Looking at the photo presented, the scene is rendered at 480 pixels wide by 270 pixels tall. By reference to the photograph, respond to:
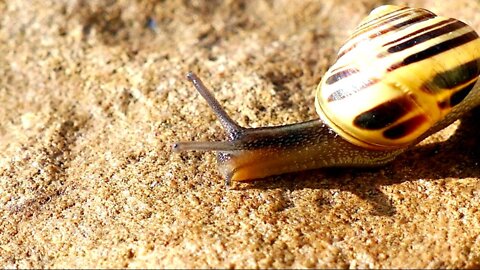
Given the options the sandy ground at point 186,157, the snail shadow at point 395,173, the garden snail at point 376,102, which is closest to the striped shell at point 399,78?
the garden snail at point 376,102

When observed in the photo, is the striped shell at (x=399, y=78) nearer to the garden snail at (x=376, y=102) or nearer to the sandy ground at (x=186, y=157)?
the garden snail at (x=376, y=102)

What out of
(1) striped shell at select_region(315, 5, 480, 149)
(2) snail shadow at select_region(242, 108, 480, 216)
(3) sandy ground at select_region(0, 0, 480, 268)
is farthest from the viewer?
(2) snail shadow at select_region(242, 108, 480, 216)

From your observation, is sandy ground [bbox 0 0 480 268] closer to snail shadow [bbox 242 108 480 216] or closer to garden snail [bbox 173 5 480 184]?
snail shadow [bbox 242 108 480 216]

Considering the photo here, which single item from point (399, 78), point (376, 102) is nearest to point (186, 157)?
point (376, 102)

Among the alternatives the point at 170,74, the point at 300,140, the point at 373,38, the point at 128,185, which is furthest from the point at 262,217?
the point at 170,74

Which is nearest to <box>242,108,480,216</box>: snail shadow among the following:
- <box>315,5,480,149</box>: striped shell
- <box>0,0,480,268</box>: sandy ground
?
<box>0,0,480,268</box>: sandy ground

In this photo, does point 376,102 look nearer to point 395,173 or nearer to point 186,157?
point 395,173

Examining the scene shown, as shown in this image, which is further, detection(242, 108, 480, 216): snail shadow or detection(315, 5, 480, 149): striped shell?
detection(242, 108, 480, 216): snail shadow
